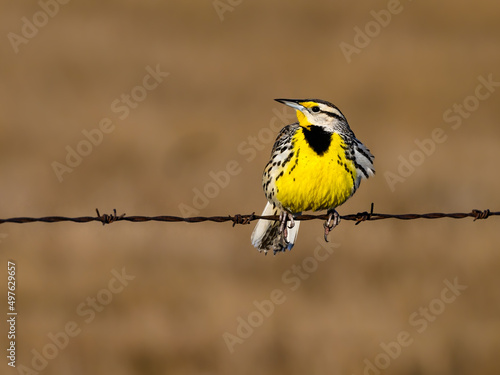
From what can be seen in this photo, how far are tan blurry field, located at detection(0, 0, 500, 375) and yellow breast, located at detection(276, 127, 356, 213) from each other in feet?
5.62

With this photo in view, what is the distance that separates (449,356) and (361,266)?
2.96ft

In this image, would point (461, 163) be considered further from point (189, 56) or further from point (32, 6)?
point (32, 6)

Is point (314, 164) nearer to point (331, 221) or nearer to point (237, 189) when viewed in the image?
point (331, 221)

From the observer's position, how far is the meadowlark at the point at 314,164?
173 inches

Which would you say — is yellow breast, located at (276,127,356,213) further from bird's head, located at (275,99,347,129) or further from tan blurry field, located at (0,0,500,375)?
tan blurry field, located at (0,0,500,375)

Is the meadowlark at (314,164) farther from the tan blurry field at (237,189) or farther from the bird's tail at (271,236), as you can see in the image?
the tan blurry field at (237,189)

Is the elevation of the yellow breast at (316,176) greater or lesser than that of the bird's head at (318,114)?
lesser

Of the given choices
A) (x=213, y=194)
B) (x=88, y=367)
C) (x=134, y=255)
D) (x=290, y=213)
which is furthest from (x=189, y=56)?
(x=290, y=213)

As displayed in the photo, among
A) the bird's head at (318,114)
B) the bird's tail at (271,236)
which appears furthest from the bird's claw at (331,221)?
the bird's head at (318,114)

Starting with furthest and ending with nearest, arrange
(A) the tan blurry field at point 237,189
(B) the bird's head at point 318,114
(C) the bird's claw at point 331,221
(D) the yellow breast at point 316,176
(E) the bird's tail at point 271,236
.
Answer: (A) the tan blurry field at point 237,189, (E) the bird's tail at point 271,236, (C) the bird's claw at point 331,221, (B) the bird's head at point 318,114, (D) the yellow breast at point 316,176

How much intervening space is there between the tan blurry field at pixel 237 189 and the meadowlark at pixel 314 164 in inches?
64.8

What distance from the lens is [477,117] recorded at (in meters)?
8.68

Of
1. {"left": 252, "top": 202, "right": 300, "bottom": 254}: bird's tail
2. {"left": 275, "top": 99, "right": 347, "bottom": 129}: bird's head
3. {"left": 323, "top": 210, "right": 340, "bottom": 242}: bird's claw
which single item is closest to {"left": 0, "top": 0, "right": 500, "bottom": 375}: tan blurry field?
{"left": 252, "top": 202, "right": 300, "bottom": 254}: bird's tail

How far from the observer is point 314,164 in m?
4.38
